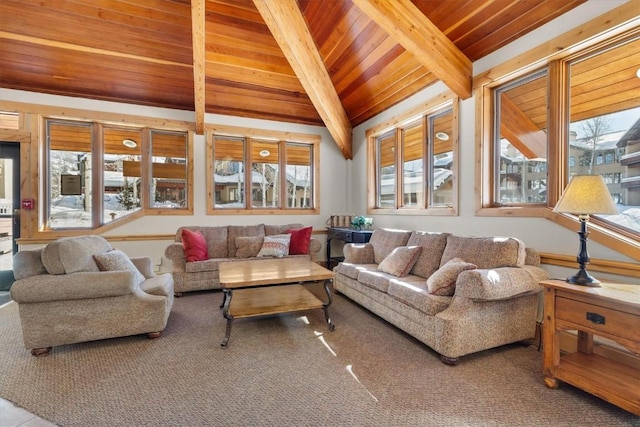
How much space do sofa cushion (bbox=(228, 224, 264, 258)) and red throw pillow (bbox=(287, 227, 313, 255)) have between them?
0.56 meters

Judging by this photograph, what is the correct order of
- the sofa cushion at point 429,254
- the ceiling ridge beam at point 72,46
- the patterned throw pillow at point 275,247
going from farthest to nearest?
the patterned throw pillow at point 275,247 < the ceiling ridge beam at point 72,46 < the sofa cushion at point 429,254

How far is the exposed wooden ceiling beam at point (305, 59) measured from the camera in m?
3.34

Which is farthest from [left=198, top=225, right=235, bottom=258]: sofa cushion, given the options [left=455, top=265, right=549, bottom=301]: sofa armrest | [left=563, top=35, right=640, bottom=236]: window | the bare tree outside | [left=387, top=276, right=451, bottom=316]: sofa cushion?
the bare tree outside

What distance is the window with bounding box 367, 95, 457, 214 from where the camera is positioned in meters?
3.81

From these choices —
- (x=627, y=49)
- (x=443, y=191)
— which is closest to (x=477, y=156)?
(x=443, y=191)

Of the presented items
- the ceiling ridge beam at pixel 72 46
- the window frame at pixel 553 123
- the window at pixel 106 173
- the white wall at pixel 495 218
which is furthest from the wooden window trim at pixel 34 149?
the window frame at pixel 553 123

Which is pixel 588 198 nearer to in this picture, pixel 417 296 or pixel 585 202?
pixel 585 202

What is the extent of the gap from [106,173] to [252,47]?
3016mm

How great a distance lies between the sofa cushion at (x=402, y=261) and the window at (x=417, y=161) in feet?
2.75

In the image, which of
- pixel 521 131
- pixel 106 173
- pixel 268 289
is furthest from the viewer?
pixel 106 173

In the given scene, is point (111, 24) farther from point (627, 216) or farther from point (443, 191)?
point (627, 216)

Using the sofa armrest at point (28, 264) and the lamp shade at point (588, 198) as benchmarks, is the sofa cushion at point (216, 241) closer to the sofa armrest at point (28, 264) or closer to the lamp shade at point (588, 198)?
the sofa armrest at point (28, 264)

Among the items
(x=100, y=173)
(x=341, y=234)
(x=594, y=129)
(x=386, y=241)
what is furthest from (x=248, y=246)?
(x=594, y=129)

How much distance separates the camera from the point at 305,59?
4.01 metres
